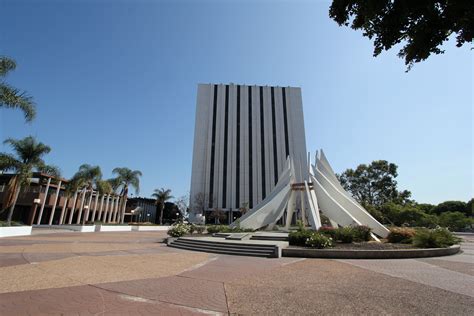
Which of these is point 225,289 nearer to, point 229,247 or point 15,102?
point 229,247

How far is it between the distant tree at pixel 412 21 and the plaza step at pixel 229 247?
33.9ft

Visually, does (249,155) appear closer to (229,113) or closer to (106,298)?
(229,113)

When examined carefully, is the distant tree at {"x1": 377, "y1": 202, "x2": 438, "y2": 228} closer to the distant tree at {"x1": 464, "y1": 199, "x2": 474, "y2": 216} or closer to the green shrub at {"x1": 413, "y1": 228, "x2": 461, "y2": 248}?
the distant tree at {"x1": 464, "y1": 199, "x2": 474, "y2": 216}

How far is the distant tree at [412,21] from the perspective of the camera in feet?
12.4

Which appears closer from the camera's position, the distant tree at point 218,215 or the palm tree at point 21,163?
the palm tree at point 21,163

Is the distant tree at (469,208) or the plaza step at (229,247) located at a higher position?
the distant tree at (469,208)

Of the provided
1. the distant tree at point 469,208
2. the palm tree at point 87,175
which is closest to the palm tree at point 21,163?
the palm tree at point 87,175

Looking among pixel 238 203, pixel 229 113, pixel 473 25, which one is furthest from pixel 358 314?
pixel 229 113

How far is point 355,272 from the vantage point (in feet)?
28.7

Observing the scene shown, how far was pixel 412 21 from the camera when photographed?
13.5 feet

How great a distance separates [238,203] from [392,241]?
4277 cm

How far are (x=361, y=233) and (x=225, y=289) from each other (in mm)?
13512

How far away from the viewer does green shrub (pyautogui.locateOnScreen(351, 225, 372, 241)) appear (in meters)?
16.6

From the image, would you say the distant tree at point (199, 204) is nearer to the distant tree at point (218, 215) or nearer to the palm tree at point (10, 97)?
the distant tree at point (218, 215)
